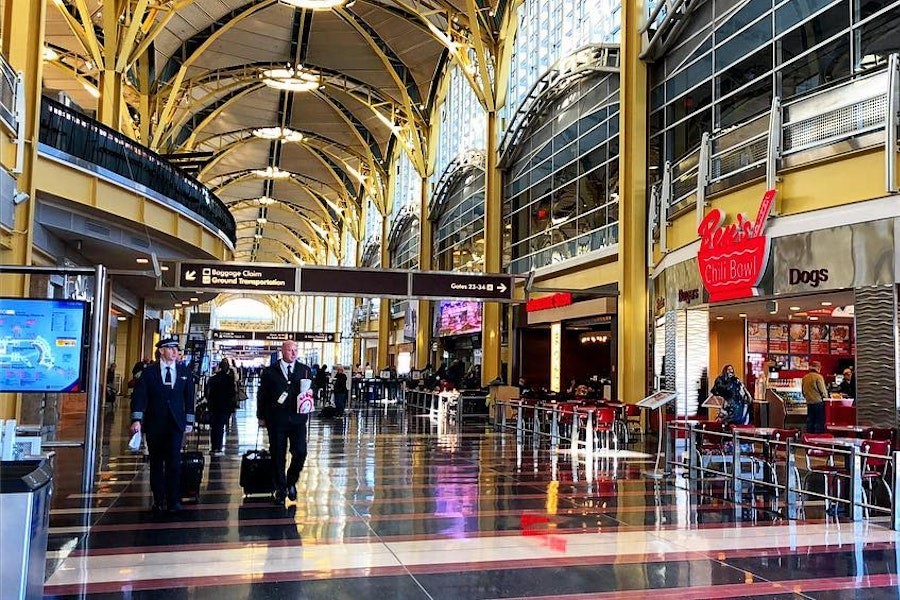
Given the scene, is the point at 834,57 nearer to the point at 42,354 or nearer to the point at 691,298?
the point at 691,298

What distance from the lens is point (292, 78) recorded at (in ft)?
124

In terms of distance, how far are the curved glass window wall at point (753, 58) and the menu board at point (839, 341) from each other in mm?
5914

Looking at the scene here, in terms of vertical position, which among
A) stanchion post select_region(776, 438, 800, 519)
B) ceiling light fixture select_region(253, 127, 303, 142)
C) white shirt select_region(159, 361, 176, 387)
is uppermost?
ceiling light fixture select_region(253, 127, 303, 142)

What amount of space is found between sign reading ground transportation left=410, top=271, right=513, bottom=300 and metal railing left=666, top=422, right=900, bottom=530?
8312 millimetres

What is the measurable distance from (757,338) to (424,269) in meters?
23.5

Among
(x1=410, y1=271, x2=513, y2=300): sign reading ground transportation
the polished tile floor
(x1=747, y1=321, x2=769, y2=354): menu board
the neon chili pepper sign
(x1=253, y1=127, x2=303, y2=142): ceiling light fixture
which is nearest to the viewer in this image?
the polished tile floor

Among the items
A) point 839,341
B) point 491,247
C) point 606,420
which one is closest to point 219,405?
point 606,420

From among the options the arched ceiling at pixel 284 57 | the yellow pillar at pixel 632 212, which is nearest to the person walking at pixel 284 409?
the yellow pillar at pixel 632 212

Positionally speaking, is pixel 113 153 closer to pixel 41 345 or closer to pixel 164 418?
pixel 41 345

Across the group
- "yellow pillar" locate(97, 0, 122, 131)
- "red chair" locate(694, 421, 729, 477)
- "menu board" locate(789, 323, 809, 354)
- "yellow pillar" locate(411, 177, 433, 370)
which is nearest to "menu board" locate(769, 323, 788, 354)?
"menu board" locate(789, 323, 809, 354)

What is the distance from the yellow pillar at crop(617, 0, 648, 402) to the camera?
19.3 metres

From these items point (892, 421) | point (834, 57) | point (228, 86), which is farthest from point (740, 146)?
point (228, 86)

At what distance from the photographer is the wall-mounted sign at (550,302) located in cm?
2410

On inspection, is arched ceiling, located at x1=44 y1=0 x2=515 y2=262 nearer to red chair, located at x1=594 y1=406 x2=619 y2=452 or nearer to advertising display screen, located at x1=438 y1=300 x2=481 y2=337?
advertising display screen, located at x1=438 y1=300 x2=481 y2=337
